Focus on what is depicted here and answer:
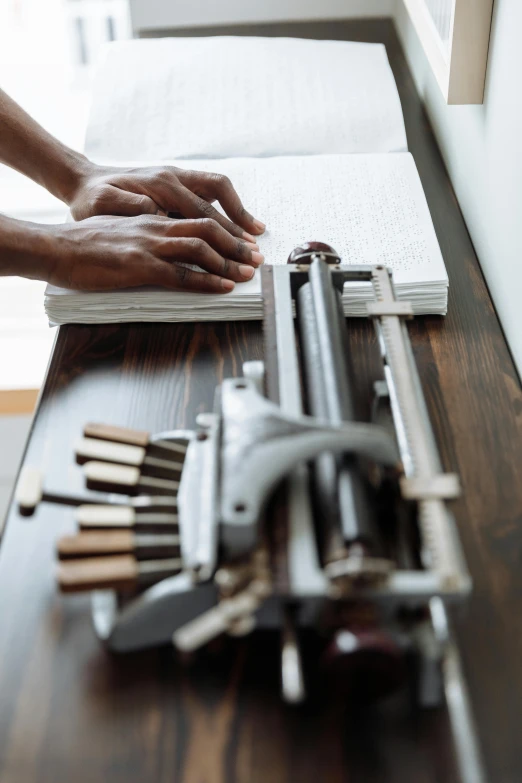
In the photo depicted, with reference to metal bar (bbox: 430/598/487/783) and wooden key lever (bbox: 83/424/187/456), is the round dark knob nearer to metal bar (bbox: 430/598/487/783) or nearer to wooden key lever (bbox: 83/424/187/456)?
wooden key lever (bbox: 83/424/187/456)

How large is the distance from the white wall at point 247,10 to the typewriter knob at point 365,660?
5.35 feet

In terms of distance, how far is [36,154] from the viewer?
1.20 m

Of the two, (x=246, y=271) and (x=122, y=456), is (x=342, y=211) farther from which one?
(x=122, y=456)

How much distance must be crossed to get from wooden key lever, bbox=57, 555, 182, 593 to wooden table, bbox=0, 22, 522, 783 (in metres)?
0.07

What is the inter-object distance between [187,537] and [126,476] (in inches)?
3.9

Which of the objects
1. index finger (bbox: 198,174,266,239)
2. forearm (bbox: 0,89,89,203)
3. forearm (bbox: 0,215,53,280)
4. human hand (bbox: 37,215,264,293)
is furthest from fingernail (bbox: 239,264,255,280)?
forearm (bbox: 0,89,89,203)

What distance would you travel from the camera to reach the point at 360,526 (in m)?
0.57

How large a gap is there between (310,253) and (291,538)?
0.38 meters

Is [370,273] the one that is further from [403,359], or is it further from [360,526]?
[360,526]

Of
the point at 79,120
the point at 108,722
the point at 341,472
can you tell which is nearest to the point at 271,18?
the point at 79,120

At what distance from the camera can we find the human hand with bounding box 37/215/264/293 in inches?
37.5

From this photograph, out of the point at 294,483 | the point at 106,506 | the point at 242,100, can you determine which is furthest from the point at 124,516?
the point at 242,100

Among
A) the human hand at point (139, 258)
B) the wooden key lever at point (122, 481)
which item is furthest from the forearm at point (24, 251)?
the wooden key lever at point (122, 481)

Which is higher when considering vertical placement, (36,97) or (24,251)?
(36,97)
